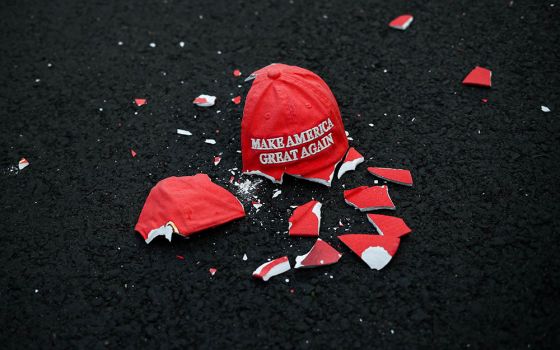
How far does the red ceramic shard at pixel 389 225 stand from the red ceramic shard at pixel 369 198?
0.06 meters

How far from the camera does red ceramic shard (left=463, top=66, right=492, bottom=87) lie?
10.5 feet

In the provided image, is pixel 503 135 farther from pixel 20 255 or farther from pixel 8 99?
pixel 8 99

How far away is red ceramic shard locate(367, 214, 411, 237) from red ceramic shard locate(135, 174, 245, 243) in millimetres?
710

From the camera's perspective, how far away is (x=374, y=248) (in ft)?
7.79

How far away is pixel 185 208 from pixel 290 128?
69 centimetres

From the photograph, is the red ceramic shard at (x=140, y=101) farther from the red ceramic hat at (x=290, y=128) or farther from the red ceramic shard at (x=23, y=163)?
the red ceramic hat at (x=290, y=128)

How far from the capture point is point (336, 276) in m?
2.34

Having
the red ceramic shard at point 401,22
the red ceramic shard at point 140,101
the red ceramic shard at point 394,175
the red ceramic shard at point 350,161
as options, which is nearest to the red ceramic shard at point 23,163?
the red ceramic shard at point 140,101

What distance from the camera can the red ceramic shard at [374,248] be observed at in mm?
2352

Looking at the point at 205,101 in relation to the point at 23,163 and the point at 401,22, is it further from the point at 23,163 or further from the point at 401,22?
the point at 401,22

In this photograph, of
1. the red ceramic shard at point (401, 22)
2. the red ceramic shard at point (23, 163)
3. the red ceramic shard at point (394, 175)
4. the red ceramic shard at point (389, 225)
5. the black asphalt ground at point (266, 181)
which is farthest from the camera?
the red ceramic shard at point (401, 22)

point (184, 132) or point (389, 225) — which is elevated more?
point (184, 132)

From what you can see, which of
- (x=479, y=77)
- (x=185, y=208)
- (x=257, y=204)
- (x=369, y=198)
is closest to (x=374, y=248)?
(x=369, y=198)

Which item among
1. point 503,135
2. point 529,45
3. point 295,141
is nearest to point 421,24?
point 529,45
